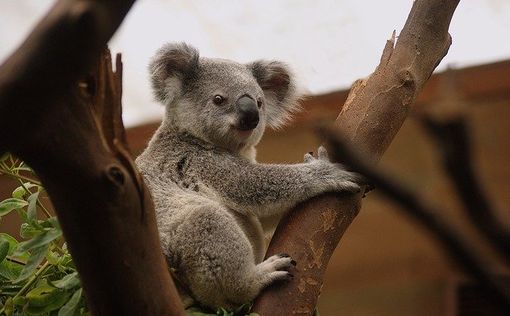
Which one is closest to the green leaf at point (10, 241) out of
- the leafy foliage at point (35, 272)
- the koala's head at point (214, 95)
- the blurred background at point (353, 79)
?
the leafy foliage at point (35, 272)

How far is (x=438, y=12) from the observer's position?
9.77 ft

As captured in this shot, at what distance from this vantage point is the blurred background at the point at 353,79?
232 inches

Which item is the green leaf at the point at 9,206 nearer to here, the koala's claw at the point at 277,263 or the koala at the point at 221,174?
the koala at the point at 221,174

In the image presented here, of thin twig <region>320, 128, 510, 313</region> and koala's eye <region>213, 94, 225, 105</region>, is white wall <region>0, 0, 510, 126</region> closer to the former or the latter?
koala's eye <region>213, 94, 225, 105</region>

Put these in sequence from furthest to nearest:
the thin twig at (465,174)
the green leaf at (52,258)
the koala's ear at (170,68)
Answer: the koala's ear at (170,68) < the green leaf at (52,258) < the thin twig at (465,174)

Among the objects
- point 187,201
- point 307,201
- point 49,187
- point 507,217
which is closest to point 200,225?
point 187,201

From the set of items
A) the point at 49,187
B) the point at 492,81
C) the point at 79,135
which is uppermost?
the point at 492,81

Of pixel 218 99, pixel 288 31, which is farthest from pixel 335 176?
pixel 288 31

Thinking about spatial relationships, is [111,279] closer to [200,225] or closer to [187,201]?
[200,225]

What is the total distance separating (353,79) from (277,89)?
2473mm

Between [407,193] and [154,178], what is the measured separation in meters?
2.67

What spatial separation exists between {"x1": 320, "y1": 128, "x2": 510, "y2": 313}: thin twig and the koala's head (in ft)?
9.15

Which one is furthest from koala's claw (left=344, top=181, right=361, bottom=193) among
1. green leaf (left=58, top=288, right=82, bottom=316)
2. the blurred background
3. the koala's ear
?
the blurred background

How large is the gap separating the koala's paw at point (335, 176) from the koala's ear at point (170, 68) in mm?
899
